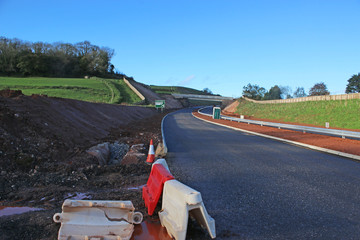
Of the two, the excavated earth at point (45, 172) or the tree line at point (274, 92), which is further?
the tree line at point (274, 92)

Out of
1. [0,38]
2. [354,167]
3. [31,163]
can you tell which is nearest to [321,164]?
[354,167]

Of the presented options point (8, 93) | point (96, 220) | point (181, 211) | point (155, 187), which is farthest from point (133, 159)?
point (8, 93)

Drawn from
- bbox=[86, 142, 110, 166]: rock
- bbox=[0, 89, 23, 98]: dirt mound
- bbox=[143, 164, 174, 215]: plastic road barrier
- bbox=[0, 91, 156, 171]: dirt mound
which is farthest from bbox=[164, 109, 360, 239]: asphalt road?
bbox=[0, 89, 23, 98]: dirt mound

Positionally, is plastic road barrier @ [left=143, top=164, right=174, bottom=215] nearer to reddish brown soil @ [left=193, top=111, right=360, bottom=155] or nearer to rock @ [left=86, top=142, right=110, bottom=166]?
rock @ [left=86, top=142, right=110, bottom=166]

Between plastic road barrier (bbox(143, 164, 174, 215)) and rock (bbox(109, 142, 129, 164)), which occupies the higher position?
plastic road barrier (bbox(143, 164, 174, 215))

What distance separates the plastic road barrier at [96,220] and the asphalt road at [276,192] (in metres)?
1.35

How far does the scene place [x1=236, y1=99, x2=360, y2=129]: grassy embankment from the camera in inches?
1218

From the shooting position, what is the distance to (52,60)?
270 feet

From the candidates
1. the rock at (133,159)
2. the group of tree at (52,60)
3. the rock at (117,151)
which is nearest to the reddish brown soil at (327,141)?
the rock at (133,159)

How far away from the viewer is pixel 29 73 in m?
75.1

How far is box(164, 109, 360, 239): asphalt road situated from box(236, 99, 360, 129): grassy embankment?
24.7 metres

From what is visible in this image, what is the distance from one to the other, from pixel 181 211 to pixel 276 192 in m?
2.89

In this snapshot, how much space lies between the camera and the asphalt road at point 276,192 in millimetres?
3939

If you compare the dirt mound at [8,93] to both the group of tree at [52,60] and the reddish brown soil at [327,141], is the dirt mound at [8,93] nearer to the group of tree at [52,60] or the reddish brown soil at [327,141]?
the reddish brown soil at [327,141]
